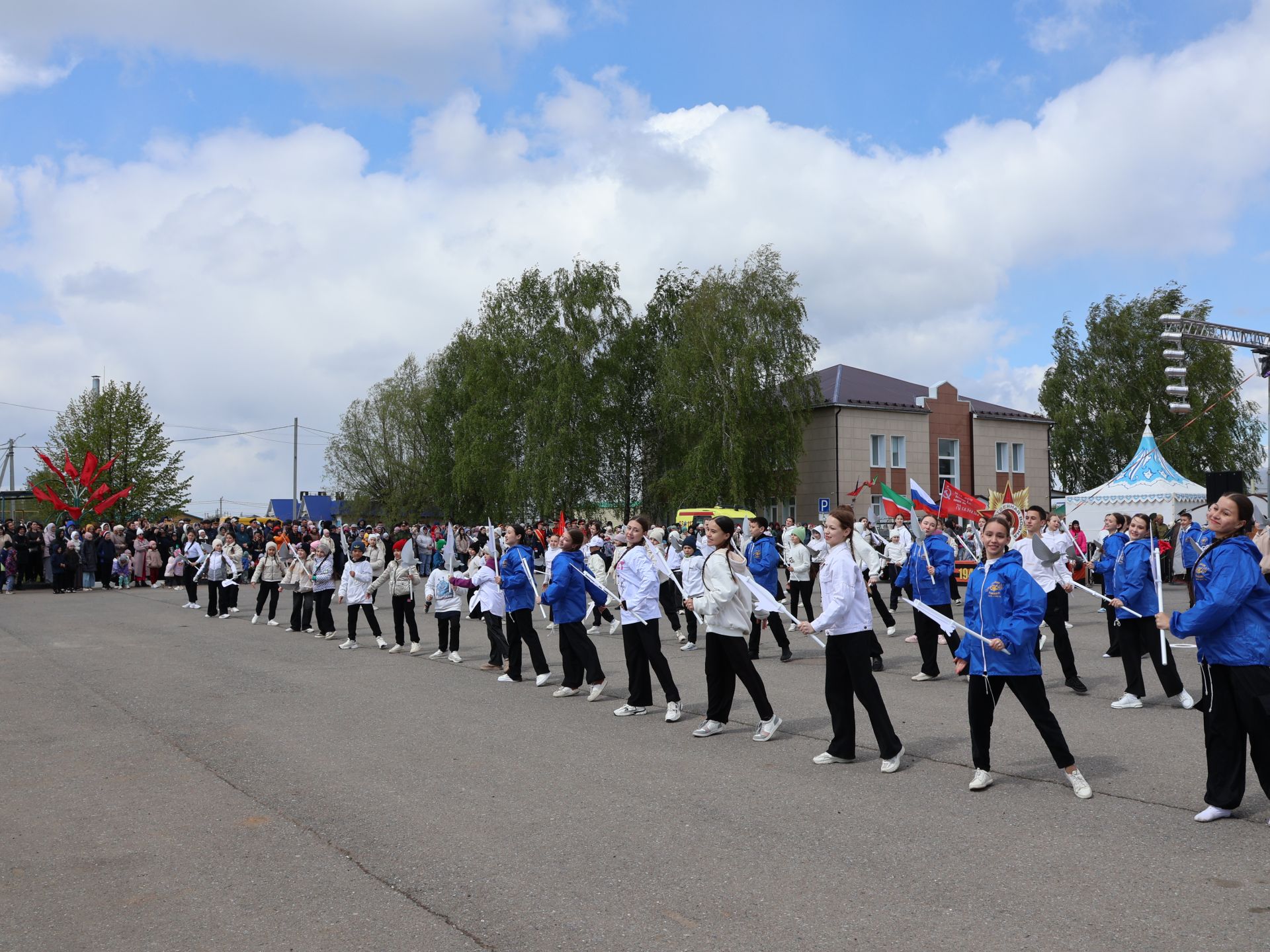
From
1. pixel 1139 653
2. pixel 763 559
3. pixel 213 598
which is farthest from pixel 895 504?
pixel 213 598

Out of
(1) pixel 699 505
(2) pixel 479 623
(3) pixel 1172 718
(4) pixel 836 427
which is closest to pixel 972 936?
(3) pixel 1172 718

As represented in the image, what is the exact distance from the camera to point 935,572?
40.6 feet

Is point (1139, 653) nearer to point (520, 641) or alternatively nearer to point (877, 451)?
point (520, 641)

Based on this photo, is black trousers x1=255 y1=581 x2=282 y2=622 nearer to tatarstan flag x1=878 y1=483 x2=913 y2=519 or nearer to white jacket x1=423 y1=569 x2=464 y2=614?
white jacket x1=423 y1=569 x2=464 y2=614

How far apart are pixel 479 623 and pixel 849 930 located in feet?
51.0

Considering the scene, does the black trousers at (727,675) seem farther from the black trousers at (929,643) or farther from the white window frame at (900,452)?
the white window frame at (900,452)

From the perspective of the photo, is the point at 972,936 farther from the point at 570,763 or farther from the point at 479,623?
the point at 479,623

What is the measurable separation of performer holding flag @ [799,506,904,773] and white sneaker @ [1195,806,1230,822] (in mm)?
1958

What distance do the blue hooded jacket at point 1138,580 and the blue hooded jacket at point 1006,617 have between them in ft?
11.6

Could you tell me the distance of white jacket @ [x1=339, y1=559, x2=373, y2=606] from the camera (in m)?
15.9

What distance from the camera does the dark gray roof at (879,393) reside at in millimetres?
53875

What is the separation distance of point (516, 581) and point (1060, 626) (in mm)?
5754

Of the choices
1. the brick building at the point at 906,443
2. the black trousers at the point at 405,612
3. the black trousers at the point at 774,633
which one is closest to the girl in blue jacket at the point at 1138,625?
the black trousers at the point at 774,633

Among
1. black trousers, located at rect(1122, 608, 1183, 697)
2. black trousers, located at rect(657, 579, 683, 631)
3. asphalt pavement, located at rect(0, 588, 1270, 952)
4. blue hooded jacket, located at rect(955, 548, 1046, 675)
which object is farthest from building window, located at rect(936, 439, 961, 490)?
blue hooded jacket, located at rect(955, 548, 1046, 675)
